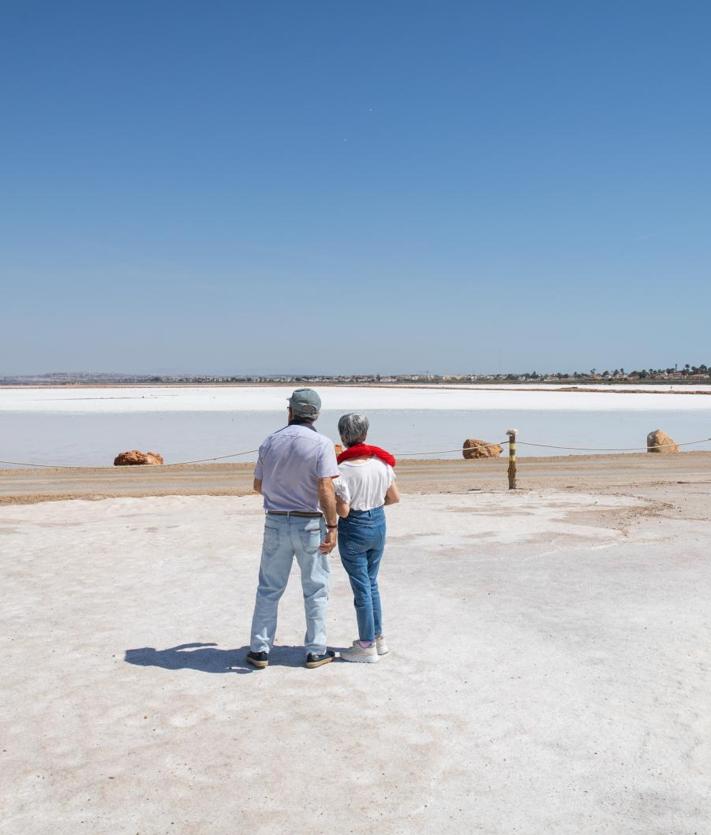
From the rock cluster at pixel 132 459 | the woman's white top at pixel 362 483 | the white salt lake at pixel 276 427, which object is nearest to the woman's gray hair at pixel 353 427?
the woman's white top at pixel 362 483

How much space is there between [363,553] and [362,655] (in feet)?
2.48

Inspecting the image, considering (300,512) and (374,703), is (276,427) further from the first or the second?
(374,703)

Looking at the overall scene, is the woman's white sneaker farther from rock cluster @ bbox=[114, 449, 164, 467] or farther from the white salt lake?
Answer: the white salt lake

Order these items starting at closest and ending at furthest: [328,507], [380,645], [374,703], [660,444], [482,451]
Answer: [374,703] → [328,507] → [380,645] → [482,451] → [660,444]

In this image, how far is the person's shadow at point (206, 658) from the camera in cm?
568

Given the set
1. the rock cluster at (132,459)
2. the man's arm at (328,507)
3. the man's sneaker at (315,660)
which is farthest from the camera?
the rock cluster at (132,459)

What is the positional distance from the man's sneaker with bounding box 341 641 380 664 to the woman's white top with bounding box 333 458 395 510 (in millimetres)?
1018

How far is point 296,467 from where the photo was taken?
5.24m

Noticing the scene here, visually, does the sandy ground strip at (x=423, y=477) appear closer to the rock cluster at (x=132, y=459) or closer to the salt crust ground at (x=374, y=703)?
the rock cluster at (x=132, y=459)

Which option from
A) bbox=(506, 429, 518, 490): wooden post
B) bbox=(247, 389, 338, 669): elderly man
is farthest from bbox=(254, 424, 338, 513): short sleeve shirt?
bbox=(506, 429, 518, 490): wooden post

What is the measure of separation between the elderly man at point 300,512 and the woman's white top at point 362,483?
0.56ft

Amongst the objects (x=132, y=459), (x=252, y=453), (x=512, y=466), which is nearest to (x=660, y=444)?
(x=512, y=466)

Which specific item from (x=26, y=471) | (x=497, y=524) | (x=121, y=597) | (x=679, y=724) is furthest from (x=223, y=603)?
(x=26, y=471)

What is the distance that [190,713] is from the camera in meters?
4.85
